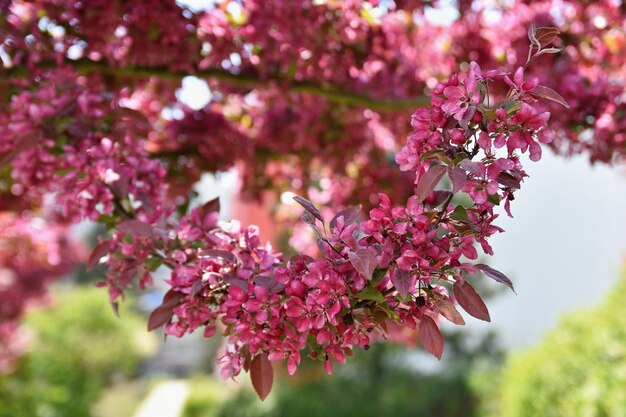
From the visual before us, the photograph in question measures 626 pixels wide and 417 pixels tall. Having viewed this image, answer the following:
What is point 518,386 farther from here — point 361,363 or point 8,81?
point 361,363

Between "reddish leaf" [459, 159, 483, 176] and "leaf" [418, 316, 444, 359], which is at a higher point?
"reddish leaf" [459, 159, 483, 176]

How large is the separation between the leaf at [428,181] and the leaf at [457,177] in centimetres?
2

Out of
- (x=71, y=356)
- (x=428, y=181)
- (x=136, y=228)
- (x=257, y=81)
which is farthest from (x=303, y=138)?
(x=71, y=356)

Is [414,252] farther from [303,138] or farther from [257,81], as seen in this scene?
[303,138]

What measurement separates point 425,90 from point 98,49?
110 cm

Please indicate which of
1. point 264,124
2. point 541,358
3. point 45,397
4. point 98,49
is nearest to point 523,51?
point 264,124

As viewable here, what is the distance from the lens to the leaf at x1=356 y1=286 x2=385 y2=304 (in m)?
1.00

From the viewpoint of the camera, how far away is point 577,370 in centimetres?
328

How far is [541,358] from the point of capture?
372 cm

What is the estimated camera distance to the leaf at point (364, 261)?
94 cm

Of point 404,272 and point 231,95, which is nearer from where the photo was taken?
point 404,272

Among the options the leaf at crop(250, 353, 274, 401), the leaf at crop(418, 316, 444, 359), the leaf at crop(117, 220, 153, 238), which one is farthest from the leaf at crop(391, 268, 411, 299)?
the leaf at crop(117, 220, 153, 238)

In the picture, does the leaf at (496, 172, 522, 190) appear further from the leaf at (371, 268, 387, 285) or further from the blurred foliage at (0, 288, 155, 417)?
the blurred foliage at (0, 288, 155, 417)

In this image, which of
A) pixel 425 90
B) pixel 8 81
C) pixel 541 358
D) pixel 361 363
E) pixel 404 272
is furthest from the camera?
pixel 361 363
